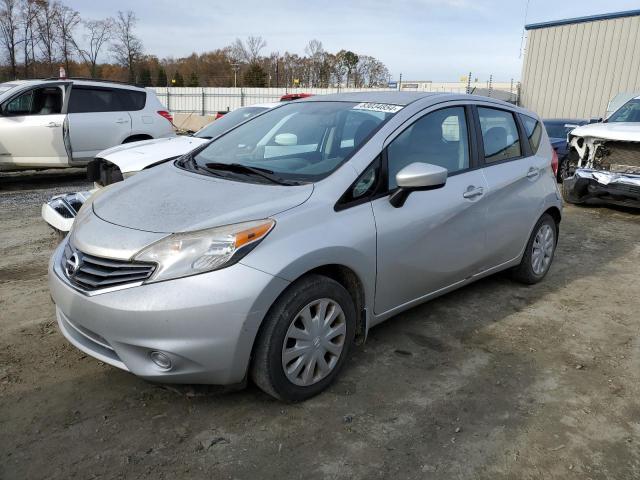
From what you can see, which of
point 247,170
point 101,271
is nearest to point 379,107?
point 247,170

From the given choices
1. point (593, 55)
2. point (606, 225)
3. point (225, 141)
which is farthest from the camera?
point (593, 55)

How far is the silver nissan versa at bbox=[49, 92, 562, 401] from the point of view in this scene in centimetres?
249

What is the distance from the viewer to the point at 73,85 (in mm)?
9148

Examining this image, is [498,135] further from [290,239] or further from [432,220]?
[290,239]

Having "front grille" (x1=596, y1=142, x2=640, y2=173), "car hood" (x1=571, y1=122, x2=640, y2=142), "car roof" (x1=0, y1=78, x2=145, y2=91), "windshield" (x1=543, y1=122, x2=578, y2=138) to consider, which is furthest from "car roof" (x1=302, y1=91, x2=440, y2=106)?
"windshield" (x1=543, y1=122, x2=578, y2=138)

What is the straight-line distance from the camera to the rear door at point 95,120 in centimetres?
907

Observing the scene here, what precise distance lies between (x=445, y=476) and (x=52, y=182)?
9.43 meters

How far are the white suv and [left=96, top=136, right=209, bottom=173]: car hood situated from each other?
355 centimetres

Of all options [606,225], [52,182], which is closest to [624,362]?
[606,225]

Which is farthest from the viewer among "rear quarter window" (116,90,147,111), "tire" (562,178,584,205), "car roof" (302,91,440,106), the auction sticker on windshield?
"rear quarter window" (116,90,147,111)

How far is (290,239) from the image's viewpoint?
8.72ft

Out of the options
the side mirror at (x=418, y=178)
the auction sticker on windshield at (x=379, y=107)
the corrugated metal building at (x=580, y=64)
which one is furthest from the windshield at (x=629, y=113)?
the corrugated metal building at (x=580, y=64)

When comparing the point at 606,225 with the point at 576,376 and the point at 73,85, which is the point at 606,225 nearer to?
the point at 576,376

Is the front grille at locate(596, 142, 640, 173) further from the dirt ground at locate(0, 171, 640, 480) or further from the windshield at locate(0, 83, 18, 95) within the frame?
the windshield at locate(0, 83, 18, 95)
